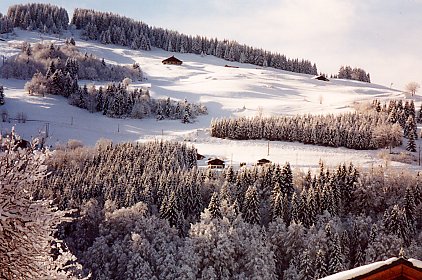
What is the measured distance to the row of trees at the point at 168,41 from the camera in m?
153

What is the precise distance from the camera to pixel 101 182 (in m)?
50.3

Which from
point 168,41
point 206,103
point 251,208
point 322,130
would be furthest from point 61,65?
point 251,208

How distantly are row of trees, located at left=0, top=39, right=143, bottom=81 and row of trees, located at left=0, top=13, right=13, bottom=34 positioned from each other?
20.7 metres

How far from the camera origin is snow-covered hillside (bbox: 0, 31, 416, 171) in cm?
6729

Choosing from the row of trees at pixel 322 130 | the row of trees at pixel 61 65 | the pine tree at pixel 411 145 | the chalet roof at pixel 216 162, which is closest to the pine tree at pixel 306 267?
the chalet roof at pixel 216 162

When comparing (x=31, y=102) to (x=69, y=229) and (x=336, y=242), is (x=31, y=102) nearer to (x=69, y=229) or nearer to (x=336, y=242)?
(x=69, y=229)

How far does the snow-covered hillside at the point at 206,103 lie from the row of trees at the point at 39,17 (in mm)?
7614

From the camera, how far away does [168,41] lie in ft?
516

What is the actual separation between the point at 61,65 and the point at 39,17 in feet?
187

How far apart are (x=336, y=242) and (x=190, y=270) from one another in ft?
46.2

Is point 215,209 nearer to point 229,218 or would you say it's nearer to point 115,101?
point 229,218

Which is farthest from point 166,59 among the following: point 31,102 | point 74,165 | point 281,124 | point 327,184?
point 327,184

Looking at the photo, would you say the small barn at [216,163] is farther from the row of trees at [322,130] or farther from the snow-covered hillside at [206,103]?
the row of trees at [322,130]

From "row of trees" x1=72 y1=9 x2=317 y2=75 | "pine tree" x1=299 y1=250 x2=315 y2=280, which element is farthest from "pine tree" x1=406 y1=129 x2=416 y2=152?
"row of trees" x1=72 y1=9 x2=317 y2=75
